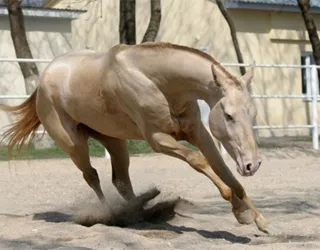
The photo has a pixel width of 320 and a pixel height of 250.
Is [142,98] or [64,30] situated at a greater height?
[142,98]

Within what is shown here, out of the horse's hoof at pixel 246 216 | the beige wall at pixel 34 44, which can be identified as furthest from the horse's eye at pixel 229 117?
the beige wall at pixel 34 44

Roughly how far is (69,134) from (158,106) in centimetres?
130

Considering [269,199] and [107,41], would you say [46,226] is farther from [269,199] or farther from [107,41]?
[107,41]

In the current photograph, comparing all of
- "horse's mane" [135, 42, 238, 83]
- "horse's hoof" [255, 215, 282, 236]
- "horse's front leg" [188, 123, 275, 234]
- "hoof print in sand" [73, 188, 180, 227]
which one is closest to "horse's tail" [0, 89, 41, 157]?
"hoof print in sand" [73, 188, 180, 227]

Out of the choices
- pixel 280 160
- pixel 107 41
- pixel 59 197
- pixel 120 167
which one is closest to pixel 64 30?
pixel 107 41

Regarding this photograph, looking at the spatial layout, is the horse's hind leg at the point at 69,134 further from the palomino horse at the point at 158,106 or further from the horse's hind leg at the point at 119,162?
the horse's hind leg at the point at 119,162

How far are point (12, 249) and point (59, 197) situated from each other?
11.2 ft

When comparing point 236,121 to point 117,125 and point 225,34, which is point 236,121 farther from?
point 225,34

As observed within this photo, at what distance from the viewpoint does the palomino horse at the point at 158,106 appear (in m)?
4.97

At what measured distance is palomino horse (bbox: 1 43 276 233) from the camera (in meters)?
4.97

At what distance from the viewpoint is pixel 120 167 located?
666 centimetres

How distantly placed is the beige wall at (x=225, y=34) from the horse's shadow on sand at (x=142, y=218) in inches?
517

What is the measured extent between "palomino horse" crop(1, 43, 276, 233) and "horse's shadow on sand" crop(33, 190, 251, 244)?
1.01 ft

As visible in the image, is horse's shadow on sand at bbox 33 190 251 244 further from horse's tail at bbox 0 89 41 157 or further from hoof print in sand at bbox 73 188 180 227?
horse's tail at bbox 0 89 41 157
